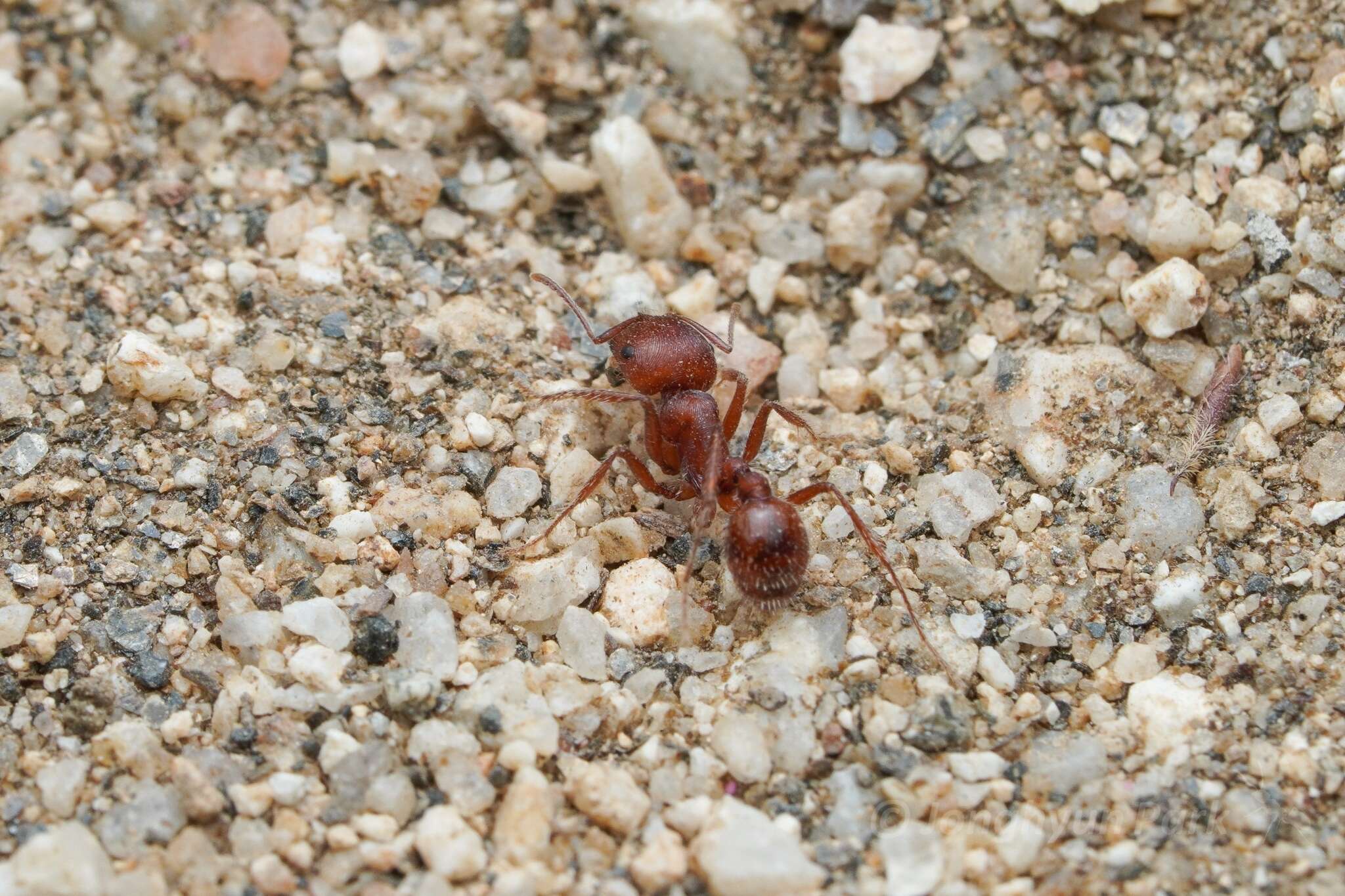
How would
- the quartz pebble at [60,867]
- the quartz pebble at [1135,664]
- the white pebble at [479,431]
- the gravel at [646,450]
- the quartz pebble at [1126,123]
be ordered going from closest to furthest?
the quartz pebble at [60,867] < the gravel at [646,450] < the quartz pebble at [1135,664] < the white pebble at [479,431] < the quartz pebble at [1126,123]

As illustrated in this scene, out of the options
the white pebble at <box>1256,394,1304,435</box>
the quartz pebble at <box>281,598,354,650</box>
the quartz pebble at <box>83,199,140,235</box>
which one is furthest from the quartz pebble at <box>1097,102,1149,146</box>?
the quartz pebble at <box>83,199,140,235</box>

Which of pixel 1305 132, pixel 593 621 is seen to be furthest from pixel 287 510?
pixel 1305 132

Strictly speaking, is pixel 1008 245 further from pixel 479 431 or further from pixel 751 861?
pixel 751 861

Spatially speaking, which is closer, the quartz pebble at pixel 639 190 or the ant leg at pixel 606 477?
the ant leg at pixel 606 477

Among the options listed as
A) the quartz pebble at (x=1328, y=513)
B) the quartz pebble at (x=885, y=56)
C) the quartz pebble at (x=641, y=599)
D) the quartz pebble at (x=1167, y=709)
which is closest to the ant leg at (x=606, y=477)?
the quartz pebble at (x=641, y=599)

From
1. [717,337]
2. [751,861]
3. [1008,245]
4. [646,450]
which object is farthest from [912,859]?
[1008,245]

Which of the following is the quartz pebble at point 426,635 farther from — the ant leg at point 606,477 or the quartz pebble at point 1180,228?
the quartz pebble at point 1180,228

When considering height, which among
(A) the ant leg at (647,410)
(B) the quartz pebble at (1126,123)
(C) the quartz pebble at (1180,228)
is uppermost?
(B) the quartz pebble at (1126,123)
